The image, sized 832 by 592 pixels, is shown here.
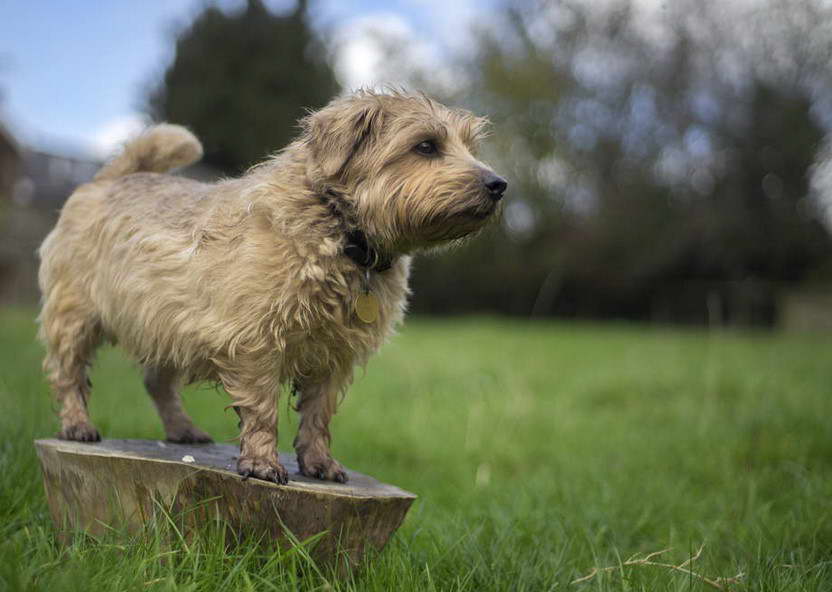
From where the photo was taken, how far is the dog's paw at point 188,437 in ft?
12.9

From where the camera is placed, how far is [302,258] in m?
3.08

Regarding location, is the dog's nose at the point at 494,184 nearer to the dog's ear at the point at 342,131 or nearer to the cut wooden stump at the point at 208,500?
the dog's ear at the point at 342,131

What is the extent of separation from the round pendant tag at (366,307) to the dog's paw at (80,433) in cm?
146

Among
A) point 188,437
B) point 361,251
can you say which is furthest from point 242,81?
point 361,251

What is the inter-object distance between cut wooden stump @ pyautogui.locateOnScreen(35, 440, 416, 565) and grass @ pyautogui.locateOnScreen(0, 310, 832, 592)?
0.30 ft

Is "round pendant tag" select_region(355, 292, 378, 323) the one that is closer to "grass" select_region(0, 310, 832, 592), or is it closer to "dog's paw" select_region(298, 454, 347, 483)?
"dog's paw" select_region(298, 454, 347, 483)

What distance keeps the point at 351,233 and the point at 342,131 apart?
414 millimetres

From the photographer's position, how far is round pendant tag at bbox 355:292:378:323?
3156mm

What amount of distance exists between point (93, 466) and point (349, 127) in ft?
5.54

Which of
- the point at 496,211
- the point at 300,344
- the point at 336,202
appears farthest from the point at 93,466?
the point at 496,211

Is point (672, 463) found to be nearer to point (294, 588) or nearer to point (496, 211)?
point (496, 211)

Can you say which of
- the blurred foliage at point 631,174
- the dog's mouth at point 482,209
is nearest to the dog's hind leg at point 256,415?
the dog's mouth at point 482,209

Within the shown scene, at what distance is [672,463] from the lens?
20.9ft

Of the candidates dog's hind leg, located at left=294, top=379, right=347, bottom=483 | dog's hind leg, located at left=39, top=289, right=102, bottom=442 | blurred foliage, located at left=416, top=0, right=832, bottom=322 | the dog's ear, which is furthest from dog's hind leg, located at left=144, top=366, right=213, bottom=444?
blurred foliage, located at left=416, top=0, right=832, bottom=322
